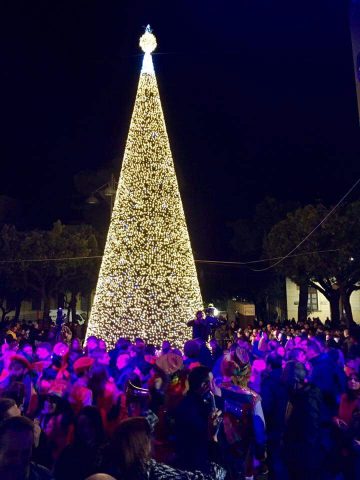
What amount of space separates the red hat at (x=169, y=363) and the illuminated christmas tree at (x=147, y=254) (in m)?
7.50

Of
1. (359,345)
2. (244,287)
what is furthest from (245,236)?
(359,345)

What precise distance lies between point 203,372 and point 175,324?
384 inches

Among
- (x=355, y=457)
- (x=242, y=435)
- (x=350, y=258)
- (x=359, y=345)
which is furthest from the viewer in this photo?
(x=350, y=258)

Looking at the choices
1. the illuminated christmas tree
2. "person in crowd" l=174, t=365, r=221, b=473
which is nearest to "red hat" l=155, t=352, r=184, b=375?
"person in crowd" l=174, t=365, r=221, b=473

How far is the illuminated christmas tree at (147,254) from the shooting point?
13.8 meters

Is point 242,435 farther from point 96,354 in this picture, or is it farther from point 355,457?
point 96,354

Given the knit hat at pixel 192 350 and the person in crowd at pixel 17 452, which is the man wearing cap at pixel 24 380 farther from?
the person in crowd at pixel 17 452

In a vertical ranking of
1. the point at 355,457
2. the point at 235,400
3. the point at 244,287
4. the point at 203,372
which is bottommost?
the point at 355,457

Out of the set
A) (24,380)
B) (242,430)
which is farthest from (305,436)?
(24,380)

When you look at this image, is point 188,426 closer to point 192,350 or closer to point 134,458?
point 134,458

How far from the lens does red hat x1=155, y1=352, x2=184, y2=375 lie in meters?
6.04

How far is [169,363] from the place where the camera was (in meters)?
6.13

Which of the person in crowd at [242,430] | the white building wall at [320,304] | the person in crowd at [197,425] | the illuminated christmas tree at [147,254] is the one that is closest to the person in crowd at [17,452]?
the person in crowd at [197,425]

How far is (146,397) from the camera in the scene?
5418 millimetres
